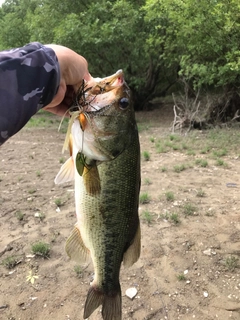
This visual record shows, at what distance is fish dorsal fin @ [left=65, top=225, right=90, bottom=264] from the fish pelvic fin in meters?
0.23

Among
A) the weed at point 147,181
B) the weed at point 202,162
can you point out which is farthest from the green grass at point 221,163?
the weed at point 147,181

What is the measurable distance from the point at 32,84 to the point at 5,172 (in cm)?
592

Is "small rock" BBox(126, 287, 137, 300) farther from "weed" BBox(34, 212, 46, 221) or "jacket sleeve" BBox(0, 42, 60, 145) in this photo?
"jacket sleeve" BBox(0, 42, 60, 145)

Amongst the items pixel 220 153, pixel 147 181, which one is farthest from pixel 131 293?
pixel 220 153

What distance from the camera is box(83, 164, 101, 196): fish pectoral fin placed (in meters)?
1.94

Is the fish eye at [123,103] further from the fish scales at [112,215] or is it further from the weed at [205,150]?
the weed at [205,150]

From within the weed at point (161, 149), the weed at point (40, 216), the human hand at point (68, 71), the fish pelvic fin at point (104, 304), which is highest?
the human hand at point (68, 71)

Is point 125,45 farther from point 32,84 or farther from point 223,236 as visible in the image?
point 32,84

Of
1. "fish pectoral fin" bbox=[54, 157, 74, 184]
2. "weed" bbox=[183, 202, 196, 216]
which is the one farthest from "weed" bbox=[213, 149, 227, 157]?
"fish pectoral fin" bbox=[54, 157, 74, 184]

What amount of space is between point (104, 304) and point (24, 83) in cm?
144

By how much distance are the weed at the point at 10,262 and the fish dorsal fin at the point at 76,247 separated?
2.13 metres

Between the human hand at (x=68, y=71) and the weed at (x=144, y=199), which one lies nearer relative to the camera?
the human hand at (x=68, y=71)

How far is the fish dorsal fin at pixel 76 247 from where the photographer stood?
88.0 inches

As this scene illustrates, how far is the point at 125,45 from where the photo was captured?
1427 cm
